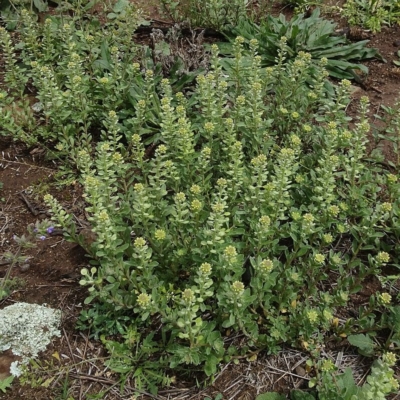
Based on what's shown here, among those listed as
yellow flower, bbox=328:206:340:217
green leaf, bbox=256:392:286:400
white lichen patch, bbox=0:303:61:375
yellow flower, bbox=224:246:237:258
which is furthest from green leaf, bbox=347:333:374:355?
white lichen patch, bbox=0:303:61:375

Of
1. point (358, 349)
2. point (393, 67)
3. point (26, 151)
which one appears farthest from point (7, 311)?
point (393, 67)

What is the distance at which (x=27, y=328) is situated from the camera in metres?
3.06

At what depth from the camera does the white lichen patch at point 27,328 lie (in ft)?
9.84

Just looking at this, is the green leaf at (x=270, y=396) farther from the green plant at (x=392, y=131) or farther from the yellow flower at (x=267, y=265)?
the green plant at (x=392, y=131)

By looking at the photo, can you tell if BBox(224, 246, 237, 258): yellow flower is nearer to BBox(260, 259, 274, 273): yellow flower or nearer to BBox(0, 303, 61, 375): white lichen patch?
BBox(260, 259, 274, 273): yellow flower

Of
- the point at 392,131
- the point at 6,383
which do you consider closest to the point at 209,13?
the point at 392,131

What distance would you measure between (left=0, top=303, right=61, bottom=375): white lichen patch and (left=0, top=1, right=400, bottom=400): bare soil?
0.06 meters

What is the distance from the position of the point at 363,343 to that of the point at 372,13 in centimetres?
424

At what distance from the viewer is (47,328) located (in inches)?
122

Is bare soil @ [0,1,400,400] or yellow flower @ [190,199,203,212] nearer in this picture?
yellow flower @ [190,199,203,212]

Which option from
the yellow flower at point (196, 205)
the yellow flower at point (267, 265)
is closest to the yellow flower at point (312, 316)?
the yellow flower at point (267, 265)

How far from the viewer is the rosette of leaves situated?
4.84 meters

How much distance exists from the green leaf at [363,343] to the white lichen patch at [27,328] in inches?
75.5

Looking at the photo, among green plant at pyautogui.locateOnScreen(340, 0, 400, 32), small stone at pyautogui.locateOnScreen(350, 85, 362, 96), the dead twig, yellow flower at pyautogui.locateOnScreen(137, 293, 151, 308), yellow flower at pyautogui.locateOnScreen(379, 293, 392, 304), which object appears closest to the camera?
yellow flower at pyautogui.locateOnScreen(137, 293, 151, 308)
